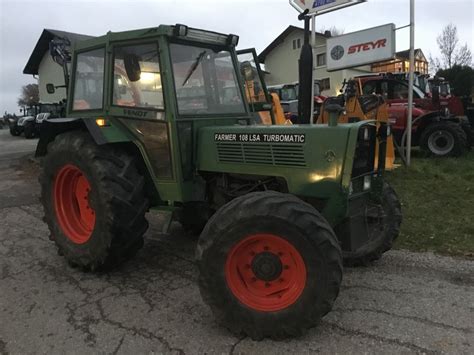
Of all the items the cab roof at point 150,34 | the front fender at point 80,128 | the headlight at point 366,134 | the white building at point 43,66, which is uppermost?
the white building at point 43,66

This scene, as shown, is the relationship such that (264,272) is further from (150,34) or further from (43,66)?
(43,66)

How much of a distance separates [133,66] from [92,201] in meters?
1.23

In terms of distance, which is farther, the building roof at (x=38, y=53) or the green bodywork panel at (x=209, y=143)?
the building roof at (x=38, y=53)

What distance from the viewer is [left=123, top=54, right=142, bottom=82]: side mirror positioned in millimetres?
4039

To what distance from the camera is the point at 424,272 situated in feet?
13.6

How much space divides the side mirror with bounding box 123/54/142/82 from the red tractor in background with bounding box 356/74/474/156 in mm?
8182

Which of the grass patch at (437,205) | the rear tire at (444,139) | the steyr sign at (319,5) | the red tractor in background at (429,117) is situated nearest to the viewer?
the grass patch at (437,205)

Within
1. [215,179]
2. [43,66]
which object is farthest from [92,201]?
[43,66]

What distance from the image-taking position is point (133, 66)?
4031mm

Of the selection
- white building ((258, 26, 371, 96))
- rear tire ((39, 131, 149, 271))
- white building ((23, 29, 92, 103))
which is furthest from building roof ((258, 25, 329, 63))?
rear tire ((39, 131, 149, 271))

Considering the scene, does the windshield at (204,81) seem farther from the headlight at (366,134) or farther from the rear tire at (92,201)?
the headlight at (366,134)

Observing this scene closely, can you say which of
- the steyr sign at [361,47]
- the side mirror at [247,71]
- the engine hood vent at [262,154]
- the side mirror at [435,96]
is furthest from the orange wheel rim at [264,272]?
the side mirror at [435,96]

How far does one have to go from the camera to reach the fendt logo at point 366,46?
9258 mm

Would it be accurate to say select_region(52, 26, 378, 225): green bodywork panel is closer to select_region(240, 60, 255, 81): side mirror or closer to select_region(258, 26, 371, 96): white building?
select_region(240, 60, 255, 81): side mirror
